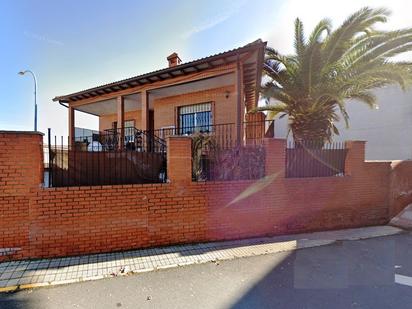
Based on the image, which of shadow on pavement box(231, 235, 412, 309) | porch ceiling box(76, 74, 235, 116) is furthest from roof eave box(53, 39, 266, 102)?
shadow on pavement box(231, 235, 412, 309)

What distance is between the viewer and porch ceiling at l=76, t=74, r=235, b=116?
29.6 ft

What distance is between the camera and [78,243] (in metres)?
4.52

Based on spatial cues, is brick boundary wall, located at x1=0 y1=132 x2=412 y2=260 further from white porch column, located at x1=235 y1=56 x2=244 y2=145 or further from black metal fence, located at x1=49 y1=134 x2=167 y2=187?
white porch column, located at x1=235 y1=56 x2=244 y2=145

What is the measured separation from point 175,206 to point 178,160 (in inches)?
35.3

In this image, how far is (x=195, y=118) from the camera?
10797 mm

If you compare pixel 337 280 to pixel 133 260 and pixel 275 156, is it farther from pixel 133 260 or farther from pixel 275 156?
pixel 133 260

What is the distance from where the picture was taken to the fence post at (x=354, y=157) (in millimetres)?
6777

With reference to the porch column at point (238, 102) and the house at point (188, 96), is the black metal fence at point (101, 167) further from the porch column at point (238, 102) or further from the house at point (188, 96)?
the porch column at point (238, 102)

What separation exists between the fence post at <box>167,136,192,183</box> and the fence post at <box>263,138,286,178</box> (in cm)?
184

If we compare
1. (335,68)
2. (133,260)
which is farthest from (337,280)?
(335,68)

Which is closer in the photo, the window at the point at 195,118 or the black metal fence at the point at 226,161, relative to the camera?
the black metal fence at the point at 226,161

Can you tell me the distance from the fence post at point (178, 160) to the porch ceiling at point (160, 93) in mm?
4088

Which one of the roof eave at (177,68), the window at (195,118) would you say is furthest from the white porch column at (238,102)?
the window at (195,118)

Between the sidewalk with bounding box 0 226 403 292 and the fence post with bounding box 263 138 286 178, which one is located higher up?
the fence post with bounding box 263 138 286 178
